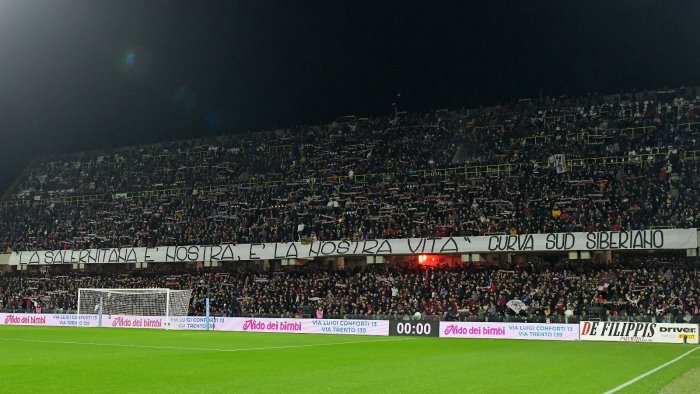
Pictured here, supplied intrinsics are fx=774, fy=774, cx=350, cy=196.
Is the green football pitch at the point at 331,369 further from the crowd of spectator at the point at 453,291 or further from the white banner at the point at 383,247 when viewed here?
the white banner at the point at 383,247

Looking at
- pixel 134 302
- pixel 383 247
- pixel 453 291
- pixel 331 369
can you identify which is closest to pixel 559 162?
pixel 453 291

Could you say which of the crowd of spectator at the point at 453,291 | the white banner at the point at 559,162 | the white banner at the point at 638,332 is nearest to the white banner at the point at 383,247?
the crowd of spectator at the point at 453,291

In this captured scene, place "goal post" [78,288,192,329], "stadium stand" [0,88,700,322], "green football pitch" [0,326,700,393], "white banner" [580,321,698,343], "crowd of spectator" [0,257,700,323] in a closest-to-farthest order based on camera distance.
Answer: "green football pitch" [0,326,700,393]
"white banner" [580,321,698,343]
"crowd of spectator" [0,257,700,323]
"stadium stand" [0,88,700,322]
"goal post" [78,288,192,329]

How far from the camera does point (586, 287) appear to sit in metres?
43.6

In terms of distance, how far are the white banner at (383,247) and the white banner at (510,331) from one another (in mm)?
7474

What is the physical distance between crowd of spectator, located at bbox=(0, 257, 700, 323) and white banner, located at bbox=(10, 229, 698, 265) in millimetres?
1427

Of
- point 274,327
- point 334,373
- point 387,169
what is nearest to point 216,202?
point 387,169

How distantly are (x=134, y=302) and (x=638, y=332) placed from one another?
32397 mm

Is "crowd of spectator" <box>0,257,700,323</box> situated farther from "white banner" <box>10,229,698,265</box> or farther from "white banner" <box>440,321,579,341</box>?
"white banner" <box>10,229,698,265</box>

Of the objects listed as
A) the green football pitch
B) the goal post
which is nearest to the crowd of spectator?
the goal post

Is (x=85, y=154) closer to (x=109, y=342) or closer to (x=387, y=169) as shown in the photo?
(x=387, y=169)

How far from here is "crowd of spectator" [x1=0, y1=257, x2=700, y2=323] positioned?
41469 mm

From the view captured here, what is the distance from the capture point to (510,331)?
40719 mm

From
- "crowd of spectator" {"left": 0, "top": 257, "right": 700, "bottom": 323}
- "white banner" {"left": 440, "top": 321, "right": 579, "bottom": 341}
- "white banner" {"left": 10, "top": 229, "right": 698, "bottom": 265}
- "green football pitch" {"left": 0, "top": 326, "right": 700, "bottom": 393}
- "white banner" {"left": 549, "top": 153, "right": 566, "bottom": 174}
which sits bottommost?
"white banner" {"left": 440, "top": 321, "right": 579, "bottom": 341}
